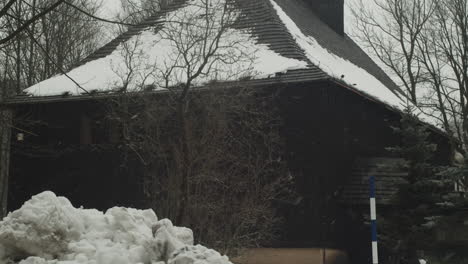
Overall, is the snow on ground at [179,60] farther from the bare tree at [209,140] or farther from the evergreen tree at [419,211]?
the evergreen tree at [419,211]

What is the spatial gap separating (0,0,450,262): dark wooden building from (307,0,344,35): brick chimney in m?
5.61

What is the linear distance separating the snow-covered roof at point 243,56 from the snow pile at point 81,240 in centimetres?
660

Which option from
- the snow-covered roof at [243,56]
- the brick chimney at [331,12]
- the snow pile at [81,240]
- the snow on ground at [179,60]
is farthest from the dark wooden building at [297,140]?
the snow pile at [81,240]

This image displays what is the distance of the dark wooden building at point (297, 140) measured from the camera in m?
13.6

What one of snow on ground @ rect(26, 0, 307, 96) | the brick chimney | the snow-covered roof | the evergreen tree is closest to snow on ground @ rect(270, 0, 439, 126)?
the snow-covered roof

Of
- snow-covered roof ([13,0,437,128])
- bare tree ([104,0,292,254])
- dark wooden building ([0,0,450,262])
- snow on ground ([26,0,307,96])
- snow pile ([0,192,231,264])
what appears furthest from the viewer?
dark wooden building ([0,0,450,262])

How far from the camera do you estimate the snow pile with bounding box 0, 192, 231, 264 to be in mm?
5008

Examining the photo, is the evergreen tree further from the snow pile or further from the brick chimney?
A: the brick chimney

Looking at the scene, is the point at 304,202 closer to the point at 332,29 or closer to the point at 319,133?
the point at 319,133

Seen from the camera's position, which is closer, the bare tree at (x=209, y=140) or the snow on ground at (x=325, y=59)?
the bare tree at (x=209, y=140)

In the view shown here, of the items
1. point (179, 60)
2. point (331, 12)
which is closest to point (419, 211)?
point (179, 60)

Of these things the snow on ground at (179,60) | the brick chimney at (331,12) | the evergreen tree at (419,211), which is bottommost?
the evergreen tree at (419,211)

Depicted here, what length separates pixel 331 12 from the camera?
24.5 m

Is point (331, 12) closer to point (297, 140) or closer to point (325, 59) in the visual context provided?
point (325, 59)
